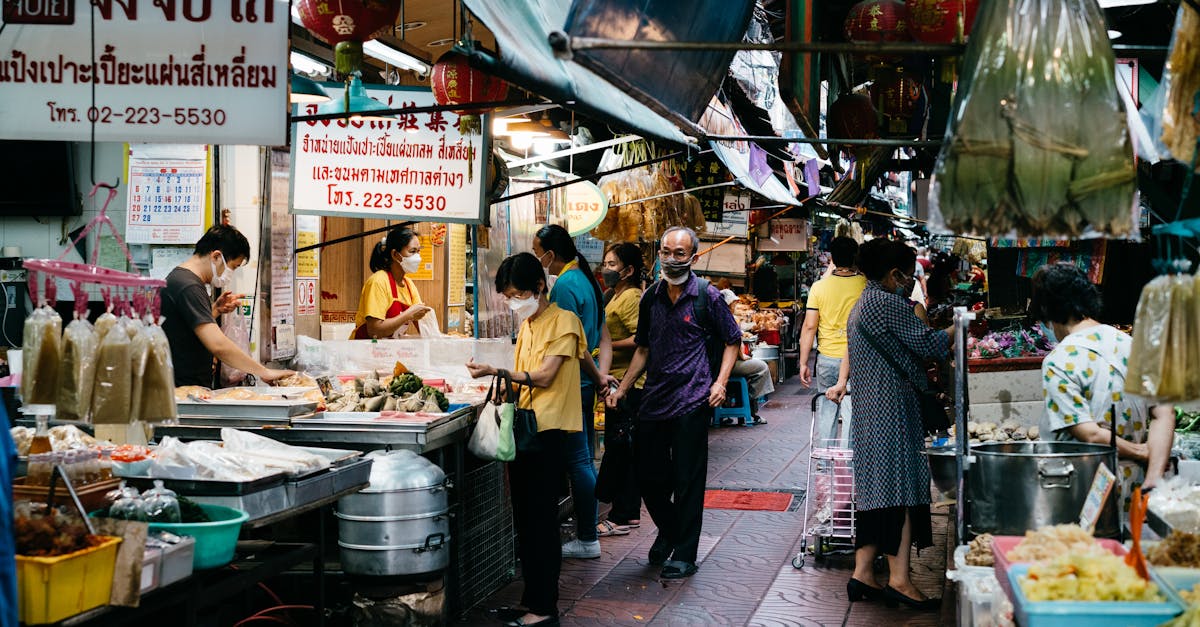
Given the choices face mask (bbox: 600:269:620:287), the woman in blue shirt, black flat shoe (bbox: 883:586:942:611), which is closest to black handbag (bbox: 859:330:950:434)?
black flat shoe (bbox: 883:586:942:611)

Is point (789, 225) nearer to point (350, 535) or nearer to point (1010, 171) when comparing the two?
point (350, 535)

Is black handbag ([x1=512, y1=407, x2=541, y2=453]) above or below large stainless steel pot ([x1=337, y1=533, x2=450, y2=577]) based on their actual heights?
above

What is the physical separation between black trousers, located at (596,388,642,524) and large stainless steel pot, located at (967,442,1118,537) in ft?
12.2

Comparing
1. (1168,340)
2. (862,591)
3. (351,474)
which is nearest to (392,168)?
(351,474)

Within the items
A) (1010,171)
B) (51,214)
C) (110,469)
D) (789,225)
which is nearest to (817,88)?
(1010,171)

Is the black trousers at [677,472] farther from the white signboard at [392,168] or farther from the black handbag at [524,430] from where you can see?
the white signboard at [392,168]

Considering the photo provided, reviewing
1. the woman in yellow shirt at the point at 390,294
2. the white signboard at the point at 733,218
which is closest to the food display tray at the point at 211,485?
the woman in yellow shirt at the point at 390,294

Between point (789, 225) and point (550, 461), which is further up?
point (789, 225)

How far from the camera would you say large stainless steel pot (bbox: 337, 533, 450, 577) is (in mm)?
6312

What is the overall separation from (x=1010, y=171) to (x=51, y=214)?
861 cm

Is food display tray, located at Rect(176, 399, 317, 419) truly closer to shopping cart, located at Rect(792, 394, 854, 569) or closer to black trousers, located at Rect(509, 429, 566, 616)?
black trousers, located at Rect(509, 429, 566, 616)

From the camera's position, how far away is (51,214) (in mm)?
9555

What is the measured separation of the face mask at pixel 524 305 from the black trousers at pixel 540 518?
76cm

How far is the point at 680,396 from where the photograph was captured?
796 centimetres
